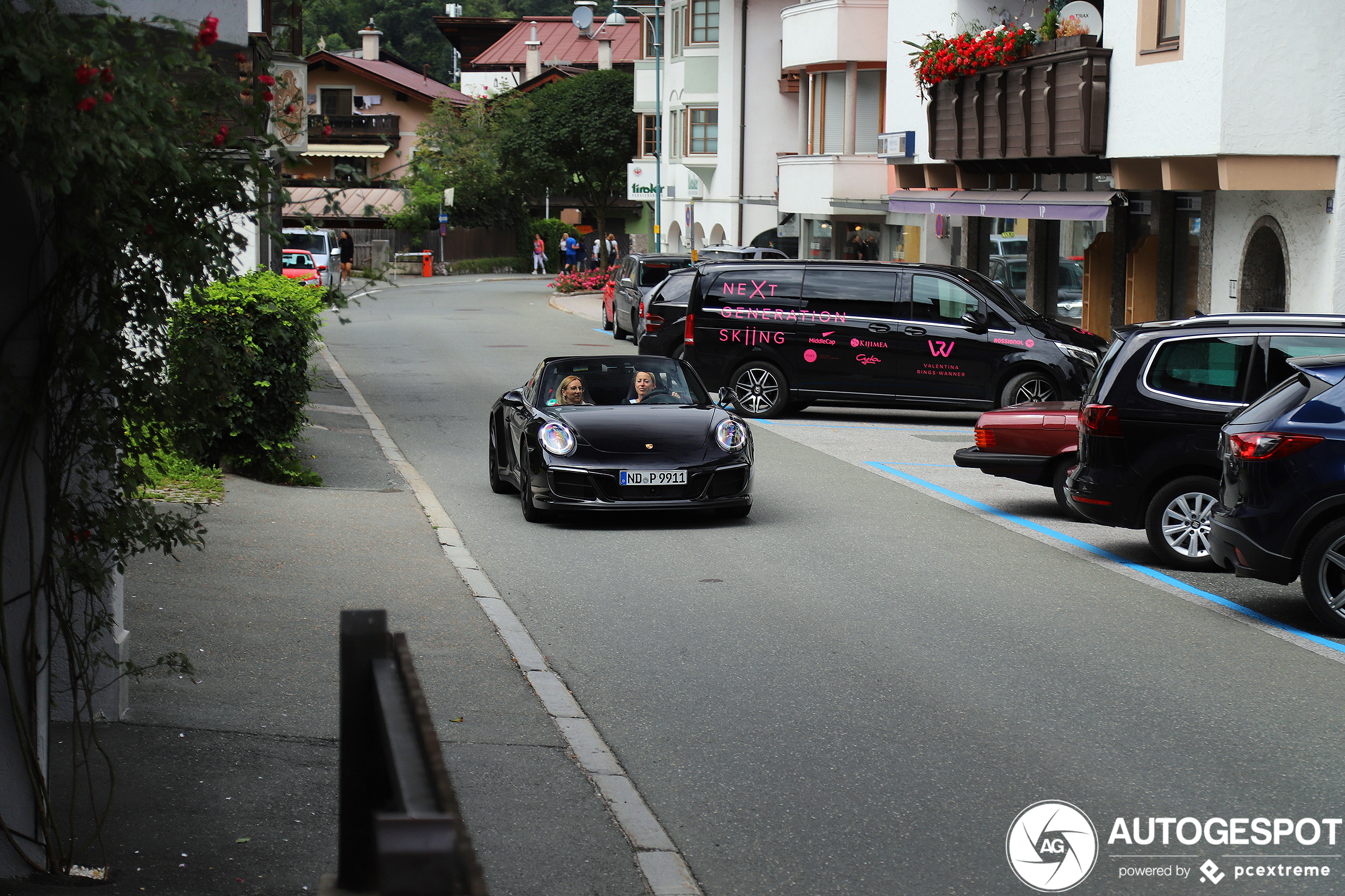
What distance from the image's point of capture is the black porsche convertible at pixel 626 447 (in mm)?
12414

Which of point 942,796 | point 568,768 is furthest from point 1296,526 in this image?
point 568,768

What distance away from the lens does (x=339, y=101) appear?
84.2 m

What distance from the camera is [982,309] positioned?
20172mm

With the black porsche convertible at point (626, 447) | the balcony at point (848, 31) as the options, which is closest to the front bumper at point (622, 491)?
the black porsche convertible at point (626, 447)

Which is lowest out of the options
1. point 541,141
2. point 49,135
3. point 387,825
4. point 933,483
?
point 933,483

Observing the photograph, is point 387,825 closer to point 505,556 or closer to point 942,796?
point 942,796

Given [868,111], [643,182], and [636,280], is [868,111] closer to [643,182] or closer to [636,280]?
[636,280]

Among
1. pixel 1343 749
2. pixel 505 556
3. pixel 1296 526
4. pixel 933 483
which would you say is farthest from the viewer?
pixel 933 483

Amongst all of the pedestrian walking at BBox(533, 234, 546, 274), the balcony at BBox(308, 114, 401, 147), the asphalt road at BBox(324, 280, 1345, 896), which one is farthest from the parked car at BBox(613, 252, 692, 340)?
the balcony at BBox(308, 114, 401, 147)

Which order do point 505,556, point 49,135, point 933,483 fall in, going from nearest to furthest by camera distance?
point 49,135 → point 505,556 → point 933,483

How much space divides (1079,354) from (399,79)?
2827 inches

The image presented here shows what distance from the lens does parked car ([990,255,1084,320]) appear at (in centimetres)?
2725

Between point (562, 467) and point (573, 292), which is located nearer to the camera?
point (562, 467)

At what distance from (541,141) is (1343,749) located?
62.5m
